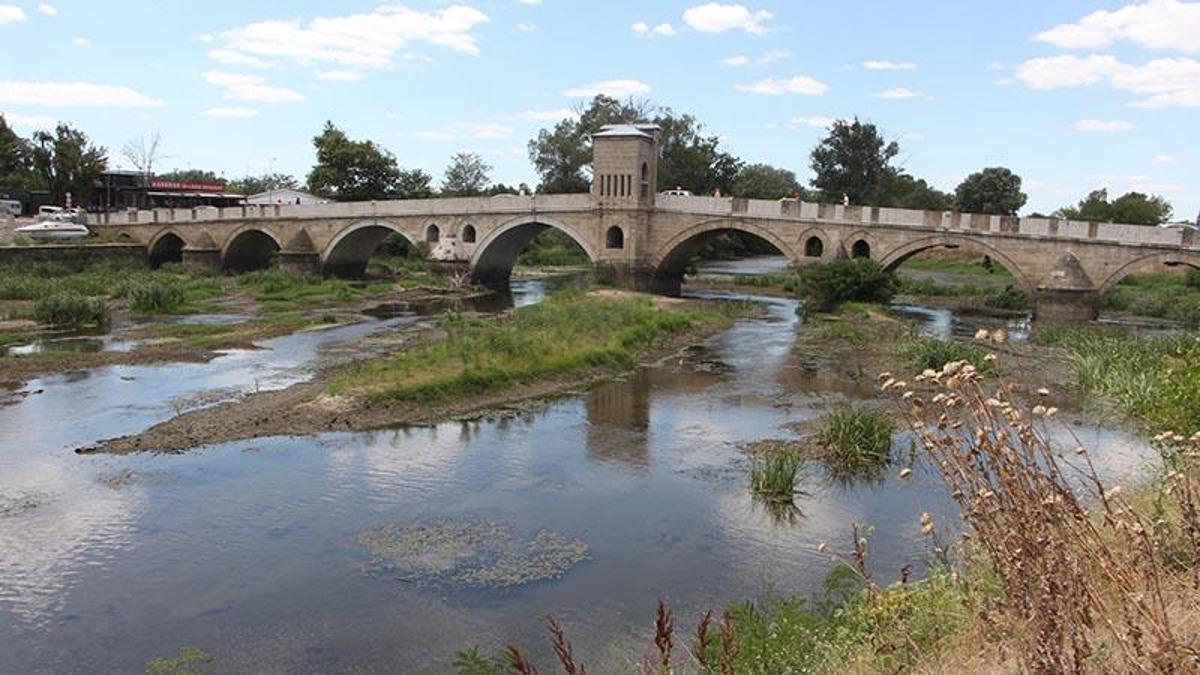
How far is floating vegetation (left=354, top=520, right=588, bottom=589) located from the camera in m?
11.2

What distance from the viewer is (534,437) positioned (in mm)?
17719

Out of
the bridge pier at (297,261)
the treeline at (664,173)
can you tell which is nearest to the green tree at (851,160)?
the treeline at (664,173)

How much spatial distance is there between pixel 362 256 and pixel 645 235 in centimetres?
2059

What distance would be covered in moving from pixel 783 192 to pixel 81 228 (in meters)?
62.1

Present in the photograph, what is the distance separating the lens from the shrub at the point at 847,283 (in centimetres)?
3772

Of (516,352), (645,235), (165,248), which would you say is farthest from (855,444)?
(165,248)

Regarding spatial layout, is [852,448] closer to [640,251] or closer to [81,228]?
[640,251]

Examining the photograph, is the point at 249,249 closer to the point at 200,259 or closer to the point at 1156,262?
the point at 200,259

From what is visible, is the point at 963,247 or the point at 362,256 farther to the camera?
the point at 362,256

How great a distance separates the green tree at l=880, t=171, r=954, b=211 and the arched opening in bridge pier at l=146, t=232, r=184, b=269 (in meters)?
54.0

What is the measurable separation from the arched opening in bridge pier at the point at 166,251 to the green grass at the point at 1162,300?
50.7m

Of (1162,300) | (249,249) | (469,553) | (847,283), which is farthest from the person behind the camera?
(249,249)

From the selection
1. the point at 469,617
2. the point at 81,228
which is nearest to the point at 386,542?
the point at 469,617

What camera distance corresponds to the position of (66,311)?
30688 mm
